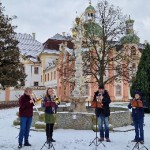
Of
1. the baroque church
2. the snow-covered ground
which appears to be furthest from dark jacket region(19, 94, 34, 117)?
the baroque church

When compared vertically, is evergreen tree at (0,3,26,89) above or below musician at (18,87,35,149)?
above

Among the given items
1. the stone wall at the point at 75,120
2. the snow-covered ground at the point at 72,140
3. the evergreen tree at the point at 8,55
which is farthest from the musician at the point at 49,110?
the evergreen tree at the point at 8,55

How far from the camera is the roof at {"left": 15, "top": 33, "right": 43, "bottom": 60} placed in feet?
225

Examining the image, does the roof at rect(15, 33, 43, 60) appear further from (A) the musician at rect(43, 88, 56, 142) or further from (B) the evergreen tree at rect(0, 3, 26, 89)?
(A) the musician at rect(43, 88, 56, 142)

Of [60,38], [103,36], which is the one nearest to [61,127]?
[103,36]

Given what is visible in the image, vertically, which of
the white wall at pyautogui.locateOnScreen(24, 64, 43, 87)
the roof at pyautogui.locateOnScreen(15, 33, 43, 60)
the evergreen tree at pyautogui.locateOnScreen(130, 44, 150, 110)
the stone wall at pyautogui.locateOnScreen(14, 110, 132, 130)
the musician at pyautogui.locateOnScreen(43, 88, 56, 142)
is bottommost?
the stone wall at pyautogui.locateOnScreen(14, 110, 132, 130)

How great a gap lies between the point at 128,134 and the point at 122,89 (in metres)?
40.2

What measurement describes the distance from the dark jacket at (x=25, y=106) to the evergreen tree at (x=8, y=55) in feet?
76.3

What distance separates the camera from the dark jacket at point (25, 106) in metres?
10.5

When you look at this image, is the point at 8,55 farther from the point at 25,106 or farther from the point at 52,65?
the point at 52,65

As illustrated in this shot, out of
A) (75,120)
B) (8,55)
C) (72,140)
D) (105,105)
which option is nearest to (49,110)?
(72,140)

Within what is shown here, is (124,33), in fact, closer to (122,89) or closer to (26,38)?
(122,89)

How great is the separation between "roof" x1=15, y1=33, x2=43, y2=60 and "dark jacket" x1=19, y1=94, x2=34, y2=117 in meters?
57.5

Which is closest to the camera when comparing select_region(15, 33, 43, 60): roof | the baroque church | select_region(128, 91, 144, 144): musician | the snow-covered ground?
the snow-covered ground
